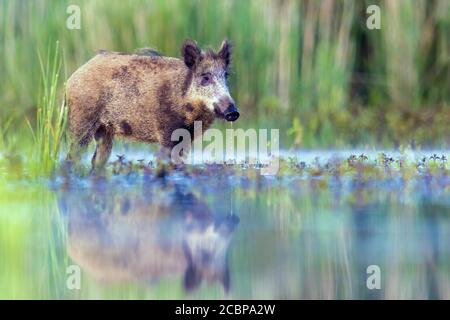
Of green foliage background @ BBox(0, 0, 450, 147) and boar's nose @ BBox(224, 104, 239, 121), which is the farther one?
green foliage background @ BBox(0, 0, 450, 147)

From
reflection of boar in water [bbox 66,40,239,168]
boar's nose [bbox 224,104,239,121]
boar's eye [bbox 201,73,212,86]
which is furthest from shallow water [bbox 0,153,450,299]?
boar's eye [bbox 201,73,212,86]

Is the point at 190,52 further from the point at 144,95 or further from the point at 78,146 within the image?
the point at 78,146

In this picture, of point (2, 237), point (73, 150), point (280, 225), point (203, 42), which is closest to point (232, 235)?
point (280, 225)

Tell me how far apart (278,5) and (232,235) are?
5499 millimetres

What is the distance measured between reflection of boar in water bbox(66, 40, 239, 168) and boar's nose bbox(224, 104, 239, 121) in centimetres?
23

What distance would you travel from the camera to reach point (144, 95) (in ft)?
33.6

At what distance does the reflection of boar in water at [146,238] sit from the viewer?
20.5ft

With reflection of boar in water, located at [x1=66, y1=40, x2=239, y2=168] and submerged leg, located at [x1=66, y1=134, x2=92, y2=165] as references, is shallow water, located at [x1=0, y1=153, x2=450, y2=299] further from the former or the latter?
submerged leg, located at [x1=66, y1=134, x2=92, y2=165]

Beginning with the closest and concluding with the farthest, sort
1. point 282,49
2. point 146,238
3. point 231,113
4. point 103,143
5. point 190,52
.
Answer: point 146,238
point 231,113
point 190,52
point 103,143
point 282,49

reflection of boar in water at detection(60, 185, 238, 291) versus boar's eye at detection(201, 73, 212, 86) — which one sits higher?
boar's eye at detection(201, 73, 212, 86)

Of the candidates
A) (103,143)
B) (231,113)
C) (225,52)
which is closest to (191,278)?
(231,113)

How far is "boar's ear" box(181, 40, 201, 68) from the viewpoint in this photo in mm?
10055

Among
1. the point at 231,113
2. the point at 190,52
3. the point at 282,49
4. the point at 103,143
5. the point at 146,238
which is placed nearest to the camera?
the point at 146,238

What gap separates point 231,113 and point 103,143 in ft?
4.38
